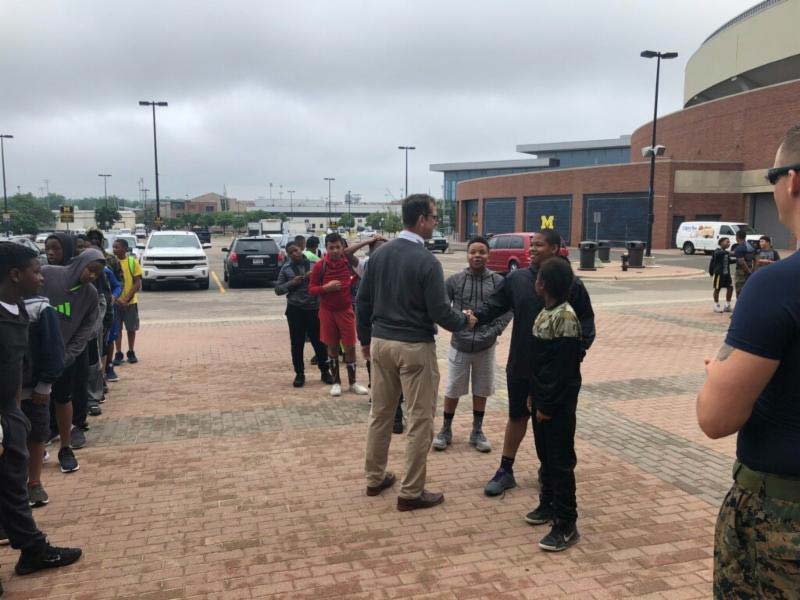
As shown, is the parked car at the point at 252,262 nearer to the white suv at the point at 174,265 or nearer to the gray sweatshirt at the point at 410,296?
the white suv at the point at 174,265

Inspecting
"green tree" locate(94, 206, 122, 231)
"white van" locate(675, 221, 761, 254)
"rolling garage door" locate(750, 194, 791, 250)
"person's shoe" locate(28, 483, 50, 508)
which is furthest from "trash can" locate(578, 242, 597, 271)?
"green tree" locate(94, 206, 122, 231)

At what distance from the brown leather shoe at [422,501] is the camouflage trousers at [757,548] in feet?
8.64

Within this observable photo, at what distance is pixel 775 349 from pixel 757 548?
0.62 metres

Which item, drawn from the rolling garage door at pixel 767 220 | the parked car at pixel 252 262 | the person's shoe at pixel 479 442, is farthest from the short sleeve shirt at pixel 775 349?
the rolling garage door at pixel 767 220

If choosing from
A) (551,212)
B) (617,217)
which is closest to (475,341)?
(617,217)

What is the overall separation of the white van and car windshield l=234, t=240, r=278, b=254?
28.4 meters

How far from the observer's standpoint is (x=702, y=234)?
131 feet

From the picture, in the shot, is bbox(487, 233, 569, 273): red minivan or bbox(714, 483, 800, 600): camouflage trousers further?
bbox(487, 233, 569, 273): red minivan

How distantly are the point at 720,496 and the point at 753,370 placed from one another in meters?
3.46

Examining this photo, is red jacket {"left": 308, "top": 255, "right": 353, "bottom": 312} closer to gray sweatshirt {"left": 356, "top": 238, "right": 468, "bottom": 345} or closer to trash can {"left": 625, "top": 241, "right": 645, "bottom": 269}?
gray sweatshirt {"left": 356, "top": 238, "right": 468, "bottom": 345}

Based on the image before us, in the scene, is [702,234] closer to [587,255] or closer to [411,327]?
[587,255]

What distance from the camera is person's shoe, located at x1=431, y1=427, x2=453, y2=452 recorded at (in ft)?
18.9

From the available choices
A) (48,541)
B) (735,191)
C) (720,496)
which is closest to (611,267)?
(735,191)

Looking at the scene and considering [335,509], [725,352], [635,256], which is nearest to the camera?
[725,352]
